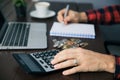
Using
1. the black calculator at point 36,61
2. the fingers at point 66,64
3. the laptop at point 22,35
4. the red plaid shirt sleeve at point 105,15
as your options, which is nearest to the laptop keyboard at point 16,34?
the laptop at point 22,35

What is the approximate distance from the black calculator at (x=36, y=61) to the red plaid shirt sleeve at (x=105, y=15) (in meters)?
0.54

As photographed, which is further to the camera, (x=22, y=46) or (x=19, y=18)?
(x=19, y=18)

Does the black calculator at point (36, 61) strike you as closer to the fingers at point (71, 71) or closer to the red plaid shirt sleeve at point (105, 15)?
the fingers at point (71, 71)

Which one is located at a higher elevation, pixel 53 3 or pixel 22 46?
pixel 22 46

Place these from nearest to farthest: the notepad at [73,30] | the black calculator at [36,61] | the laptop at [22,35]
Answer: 1. the black calculator at [36,61]
2. the laptop at [22,35]
3. the notepad at [73,30]

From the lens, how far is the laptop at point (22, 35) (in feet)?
3.47

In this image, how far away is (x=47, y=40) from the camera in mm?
1145

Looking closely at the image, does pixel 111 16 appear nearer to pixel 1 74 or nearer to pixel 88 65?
pixel 88 65

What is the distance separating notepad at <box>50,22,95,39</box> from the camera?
47.1 inches

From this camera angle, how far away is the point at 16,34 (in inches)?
45.9

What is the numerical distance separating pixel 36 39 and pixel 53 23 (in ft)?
0.85

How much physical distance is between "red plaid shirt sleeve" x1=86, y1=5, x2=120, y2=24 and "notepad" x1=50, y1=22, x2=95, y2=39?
0.54ft

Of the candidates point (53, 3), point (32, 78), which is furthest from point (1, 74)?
point (53, 3)

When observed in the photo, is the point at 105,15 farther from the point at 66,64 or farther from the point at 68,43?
the point at 66,64
